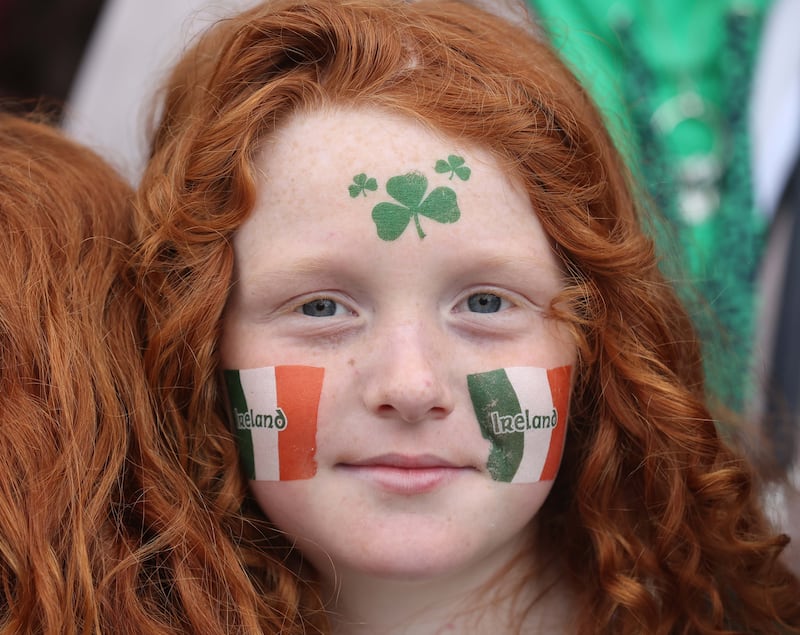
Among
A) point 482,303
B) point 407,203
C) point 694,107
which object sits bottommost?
point 482,303

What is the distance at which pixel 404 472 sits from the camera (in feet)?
4.51

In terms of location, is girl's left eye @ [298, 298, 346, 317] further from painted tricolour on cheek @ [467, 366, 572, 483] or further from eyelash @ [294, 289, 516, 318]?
painted tricolour on cheek @ [467, 366, 572, 483]

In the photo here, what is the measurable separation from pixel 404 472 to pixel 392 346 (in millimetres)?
187

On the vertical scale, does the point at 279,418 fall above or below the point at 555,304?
below

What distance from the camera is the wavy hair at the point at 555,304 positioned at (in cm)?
146

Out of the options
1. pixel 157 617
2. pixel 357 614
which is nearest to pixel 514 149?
pixel 357 614

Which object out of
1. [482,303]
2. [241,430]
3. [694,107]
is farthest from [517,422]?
[694,107]

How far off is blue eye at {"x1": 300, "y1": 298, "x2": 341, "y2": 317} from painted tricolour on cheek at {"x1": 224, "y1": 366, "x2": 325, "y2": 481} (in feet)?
0.29

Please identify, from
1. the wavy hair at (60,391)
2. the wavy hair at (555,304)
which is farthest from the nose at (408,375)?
the wavy hair at (60,391)

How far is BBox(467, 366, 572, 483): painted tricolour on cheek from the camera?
4.59ft

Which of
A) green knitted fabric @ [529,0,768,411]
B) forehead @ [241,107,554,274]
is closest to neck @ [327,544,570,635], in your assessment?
forehead @ [241,107,554,274]

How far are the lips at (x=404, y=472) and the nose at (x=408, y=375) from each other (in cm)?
6

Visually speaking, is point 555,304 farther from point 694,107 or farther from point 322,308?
point 694,107

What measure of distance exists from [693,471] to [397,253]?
0.64m
